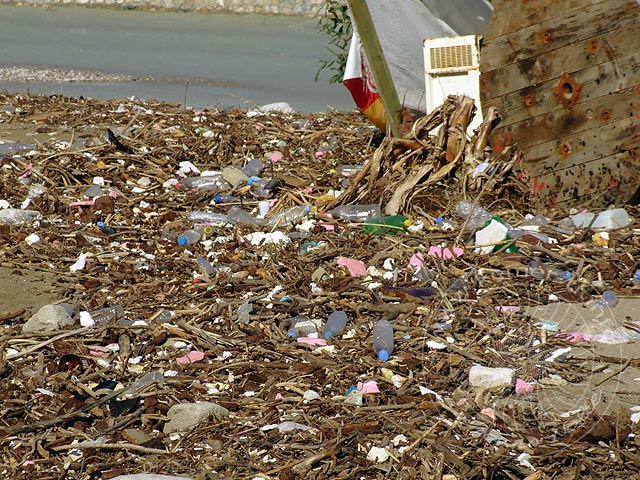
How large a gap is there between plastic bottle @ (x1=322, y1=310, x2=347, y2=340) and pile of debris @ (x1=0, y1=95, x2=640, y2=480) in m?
0.01

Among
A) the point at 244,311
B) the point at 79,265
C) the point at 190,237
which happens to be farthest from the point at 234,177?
the point at 244,311

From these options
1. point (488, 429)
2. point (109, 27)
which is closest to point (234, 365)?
point (488, 429)

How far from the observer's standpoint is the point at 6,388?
3.62m

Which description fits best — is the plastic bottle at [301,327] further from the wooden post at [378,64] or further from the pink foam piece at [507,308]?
the wooden post at [378,64]

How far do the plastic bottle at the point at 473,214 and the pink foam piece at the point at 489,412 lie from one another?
1.69 metres

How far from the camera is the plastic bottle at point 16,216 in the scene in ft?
18.3

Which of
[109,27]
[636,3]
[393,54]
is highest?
[636,3]

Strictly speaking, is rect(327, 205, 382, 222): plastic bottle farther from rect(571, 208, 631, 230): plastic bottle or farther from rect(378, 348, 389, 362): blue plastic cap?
rect(378, 348, 389, 362): blue plastic cap

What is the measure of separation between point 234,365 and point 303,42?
10532 millimetres

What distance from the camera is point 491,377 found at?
3471mm

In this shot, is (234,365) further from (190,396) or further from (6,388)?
(6,388)

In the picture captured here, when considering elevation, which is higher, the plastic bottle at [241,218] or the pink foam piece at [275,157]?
the plastic bottle at [241,218]

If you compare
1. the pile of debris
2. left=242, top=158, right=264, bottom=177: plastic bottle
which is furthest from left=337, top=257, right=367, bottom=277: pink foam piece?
left=242, top=158, right=264, bottom=177: plastic bottle

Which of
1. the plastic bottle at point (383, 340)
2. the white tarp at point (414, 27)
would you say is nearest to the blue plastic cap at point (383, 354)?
the plastic bottle at point (383, 340)
